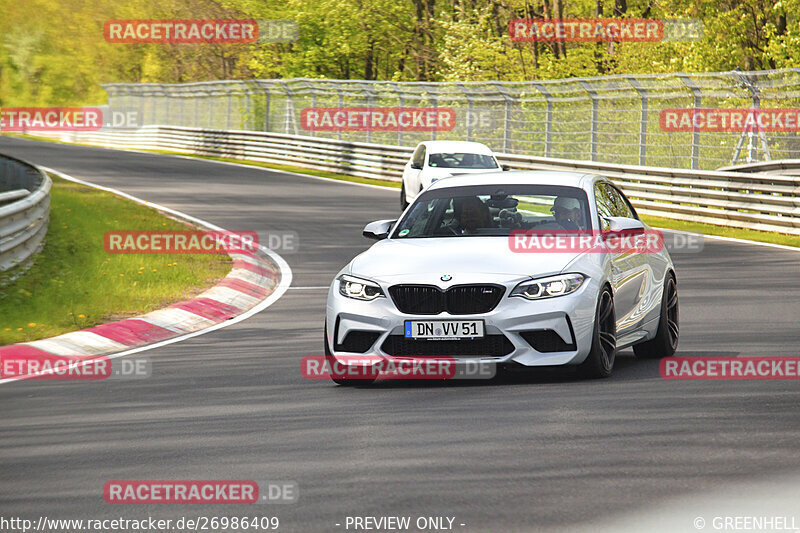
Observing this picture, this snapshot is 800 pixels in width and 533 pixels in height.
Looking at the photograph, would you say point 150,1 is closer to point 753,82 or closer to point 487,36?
point 487,36

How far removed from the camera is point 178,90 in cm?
5784

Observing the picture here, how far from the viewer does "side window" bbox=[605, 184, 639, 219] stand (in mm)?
10612

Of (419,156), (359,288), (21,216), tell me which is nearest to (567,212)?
(359,288)

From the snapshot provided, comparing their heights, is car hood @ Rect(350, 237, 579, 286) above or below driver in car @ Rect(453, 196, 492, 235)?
below

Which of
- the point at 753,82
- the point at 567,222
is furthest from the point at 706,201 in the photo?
the point at 567,222

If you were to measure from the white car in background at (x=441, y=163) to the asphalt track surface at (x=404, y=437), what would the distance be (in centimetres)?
1463

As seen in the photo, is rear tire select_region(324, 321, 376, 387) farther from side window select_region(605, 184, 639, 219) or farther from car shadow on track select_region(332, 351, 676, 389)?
side window select_region(605, 184, 639, 219)

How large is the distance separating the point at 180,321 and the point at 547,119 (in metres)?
20.7

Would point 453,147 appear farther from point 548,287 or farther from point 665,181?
point 548,287

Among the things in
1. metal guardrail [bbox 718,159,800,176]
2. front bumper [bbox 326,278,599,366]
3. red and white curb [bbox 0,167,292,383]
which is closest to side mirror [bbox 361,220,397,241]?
front bumper [bbox 326,278,599,366]

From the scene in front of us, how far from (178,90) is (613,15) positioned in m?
20.2

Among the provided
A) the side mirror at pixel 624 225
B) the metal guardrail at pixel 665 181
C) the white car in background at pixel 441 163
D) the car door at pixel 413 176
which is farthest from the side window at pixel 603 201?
the car door at pixel 413 176

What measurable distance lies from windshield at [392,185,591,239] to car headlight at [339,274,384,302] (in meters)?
0.96

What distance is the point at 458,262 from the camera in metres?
8.84
